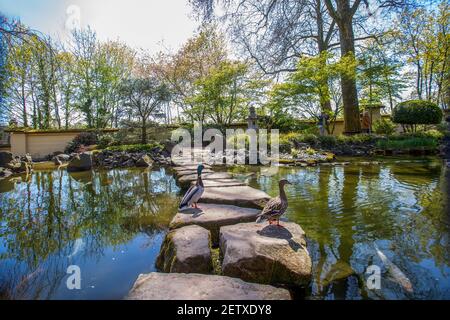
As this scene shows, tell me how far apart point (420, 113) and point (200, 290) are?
1258 cm

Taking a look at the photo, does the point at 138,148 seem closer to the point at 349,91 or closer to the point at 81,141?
the point at 81,141

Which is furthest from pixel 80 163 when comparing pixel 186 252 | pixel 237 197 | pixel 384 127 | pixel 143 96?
pixel 384 127

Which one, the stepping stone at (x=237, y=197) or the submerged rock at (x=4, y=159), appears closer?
the stepping stone at (x=237, y=197)

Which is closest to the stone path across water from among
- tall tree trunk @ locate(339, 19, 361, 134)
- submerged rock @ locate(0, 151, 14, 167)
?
submerged rock @ locate(0, 151, 14, 167)

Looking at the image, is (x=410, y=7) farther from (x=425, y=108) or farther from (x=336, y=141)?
(x=336, y=141)

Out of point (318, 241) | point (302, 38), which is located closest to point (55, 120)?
point (302, 38)

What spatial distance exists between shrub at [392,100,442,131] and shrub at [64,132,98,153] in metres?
13.4

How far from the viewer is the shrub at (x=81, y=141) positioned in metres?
12.7

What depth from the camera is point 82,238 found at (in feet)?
8.65

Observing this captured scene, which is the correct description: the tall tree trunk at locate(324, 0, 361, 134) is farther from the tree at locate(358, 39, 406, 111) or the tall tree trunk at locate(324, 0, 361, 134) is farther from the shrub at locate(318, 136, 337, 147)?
the shrub at locate(318, 136, 337, 147)

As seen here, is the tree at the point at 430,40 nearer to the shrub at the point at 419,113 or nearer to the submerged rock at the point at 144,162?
the shrub at the point at 419,113

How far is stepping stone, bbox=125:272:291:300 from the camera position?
1.29m

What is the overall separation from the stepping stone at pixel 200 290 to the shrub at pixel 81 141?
Result: 12.9 m

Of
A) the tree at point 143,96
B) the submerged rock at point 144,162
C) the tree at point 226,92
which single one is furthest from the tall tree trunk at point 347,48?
the submerged rock at point 144,162
